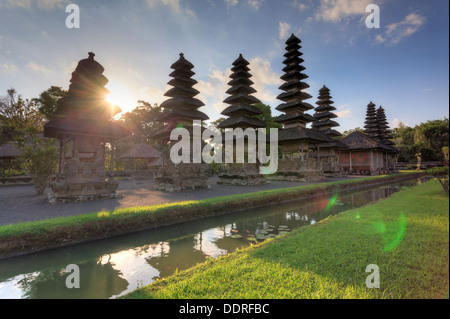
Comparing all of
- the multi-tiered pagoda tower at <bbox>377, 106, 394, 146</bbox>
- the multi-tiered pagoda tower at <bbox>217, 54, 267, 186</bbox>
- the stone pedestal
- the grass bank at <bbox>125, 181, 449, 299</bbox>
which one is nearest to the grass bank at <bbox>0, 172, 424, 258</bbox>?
the grass bank at <bbox>125, 181, 449, 299</bbox>

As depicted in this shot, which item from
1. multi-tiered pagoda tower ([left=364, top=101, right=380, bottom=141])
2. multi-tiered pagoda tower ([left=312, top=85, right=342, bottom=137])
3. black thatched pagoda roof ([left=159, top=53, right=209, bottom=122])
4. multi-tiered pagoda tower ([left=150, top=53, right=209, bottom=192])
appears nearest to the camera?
multi-tiered pagoda tower ([left=150, top=53, right=209, bottom=192])

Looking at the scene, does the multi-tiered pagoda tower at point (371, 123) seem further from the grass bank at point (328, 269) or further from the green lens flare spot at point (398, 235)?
the grass bank at point (328, 269)

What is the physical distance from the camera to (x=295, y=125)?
2345 centimetres

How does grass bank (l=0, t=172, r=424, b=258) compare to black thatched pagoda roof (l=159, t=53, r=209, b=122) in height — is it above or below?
below

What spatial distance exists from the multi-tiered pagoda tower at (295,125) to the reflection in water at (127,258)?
1399 centimetres

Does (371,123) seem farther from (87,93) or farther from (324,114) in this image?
(87,93)

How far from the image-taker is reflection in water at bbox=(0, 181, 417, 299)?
11.0 feet

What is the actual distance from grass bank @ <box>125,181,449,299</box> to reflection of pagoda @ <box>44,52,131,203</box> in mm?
8860

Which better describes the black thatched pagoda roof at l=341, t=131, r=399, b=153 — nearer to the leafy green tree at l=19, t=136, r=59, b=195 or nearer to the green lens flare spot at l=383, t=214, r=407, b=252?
the green lens flare spot at l=383, t=214, r=407, b=252

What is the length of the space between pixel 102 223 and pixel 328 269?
5.37 meters

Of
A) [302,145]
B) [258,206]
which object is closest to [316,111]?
[302,145]

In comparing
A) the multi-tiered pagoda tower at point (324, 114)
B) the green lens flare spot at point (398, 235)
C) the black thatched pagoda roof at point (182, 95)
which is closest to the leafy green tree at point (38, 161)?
the black thatched pagoda roof at point (182, 95)
